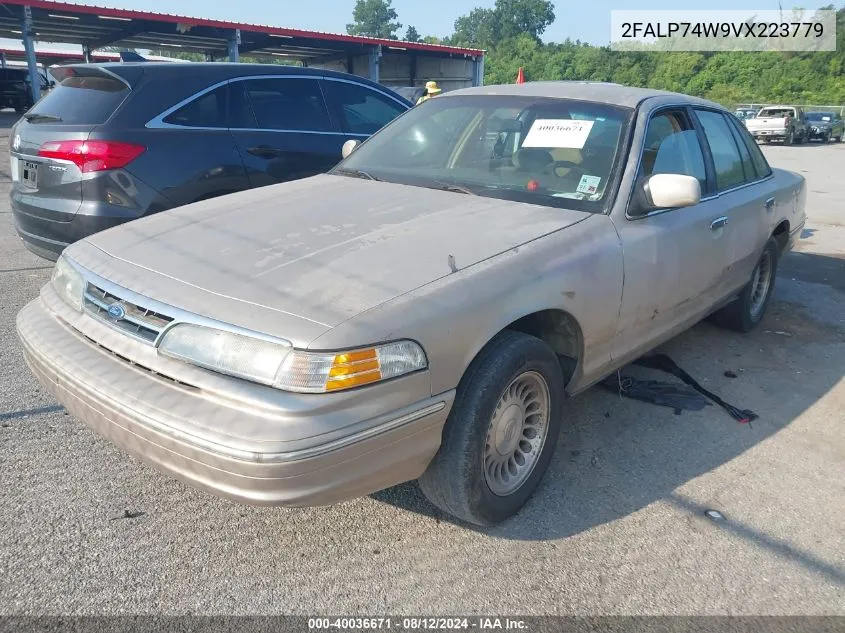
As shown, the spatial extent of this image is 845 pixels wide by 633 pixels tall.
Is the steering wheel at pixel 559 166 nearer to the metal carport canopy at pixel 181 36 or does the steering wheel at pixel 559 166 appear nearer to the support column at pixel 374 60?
the metal carport canopy at pixel 181 36

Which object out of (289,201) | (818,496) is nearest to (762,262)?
(818,496)

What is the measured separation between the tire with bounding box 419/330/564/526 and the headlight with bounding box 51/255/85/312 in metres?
1.51

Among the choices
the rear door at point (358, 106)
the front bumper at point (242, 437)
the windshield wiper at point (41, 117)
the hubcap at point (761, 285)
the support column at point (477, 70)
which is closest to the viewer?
the front bumper at point (242, 437)

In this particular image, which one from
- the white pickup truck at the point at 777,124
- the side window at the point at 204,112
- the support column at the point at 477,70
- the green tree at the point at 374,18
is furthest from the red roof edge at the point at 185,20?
the green tree at the point at 374,18

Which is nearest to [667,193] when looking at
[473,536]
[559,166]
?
[559,166]

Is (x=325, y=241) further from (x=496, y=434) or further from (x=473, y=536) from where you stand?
(x=473, y=536)

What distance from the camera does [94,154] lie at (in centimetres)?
450

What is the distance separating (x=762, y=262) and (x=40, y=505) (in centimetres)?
475

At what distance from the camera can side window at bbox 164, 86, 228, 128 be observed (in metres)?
4.88

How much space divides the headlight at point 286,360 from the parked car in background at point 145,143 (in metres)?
2.68

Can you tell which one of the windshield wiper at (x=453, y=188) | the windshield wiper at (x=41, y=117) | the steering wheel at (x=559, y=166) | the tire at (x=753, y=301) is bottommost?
the tire at (x=753, y=301)

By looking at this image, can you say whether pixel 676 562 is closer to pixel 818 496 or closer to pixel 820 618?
pixel 820 618

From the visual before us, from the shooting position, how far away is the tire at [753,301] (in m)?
4.98

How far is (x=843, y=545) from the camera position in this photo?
9.27ft
